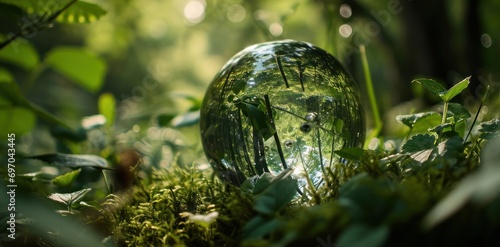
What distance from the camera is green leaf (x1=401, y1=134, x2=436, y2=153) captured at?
0.63 metres

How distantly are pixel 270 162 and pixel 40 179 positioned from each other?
0.43m

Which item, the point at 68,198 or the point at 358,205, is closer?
the point at 358,205

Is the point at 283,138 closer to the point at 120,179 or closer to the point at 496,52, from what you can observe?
the point at 120,179

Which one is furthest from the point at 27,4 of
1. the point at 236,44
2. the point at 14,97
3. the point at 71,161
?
the point at 236,44

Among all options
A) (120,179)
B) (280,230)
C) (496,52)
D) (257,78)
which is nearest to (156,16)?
(496,52)

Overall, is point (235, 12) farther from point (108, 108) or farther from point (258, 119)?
point (258, 119)

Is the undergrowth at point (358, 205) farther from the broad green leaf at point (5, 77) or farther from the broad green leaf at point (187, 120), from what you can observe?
the broad green leaf at point (5, 77)

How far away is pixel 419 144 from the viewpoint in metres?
0.63

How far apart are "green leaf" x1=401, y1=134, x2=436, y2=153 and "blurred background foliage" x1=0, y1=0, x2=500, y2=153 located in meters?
0.31

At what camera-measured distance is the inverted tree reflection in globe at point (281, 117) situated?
2.26 ft

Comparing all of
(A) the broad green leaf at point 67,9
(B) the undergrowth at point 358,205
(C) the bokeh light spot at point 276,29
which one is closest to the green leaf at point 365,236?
(B) the undergrowth at point 358,205

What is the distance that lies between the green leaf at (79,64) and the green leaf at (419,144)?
96 centimetres

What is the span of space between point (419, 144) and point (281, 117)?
191mm

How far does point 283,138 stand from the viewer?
69 centimetres
